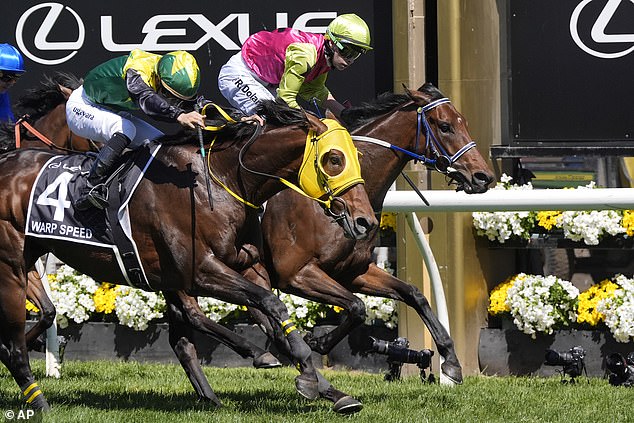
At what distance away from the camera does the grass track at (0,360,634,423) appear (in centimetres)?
599

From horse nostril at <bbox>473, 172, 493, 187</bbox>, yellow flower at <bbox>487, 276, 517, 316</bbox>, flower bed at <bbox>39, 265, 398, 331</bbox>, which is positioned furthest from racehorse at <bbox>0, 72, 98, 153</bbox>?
yellow flower at <bbox>487, 276, 517, 316</bbox>

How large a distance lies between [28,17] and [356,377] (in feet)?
11.5

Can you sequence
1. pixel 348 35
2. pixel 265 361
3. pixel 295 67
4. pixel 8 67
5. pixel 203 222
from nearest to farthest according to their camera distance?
pixel 203 222 → pixel 265 361 → pixel 295 67 → pixel 348 35 → pixel 8 67

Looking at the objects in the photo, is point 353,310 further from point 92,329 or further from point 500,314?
point 92,329

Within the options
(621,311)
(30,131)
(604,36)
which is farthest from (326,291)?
(604,36)

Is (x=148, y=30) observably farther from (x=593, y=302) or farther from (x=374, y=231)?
(x=593, y=302)

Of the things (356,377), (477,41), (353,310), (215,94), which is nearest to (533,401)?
(353,310)

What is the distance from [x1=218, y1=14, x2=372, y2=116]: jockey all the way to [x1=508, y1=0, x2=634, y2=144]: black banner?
4.90 ft

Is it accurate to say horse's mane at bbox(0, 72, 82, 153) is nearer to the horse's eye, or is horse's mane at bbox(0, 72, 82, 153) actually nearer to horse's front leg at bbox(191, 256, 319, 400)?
horse's front leg at bbox(191, 256, 319, 400)

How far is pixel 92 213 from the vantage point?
20.1ft

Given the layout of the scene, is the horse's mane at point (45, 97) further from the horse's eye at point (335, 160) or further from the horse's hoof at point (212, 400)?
the horse's eye at point (335, 160)

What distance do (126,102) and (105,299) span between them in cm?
267

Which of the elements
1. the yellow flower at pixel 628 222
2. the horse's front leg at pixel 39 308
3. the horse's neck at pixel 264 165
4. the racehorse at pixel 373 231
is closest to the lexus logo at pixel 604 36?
the yellow flower at pixel 628 222

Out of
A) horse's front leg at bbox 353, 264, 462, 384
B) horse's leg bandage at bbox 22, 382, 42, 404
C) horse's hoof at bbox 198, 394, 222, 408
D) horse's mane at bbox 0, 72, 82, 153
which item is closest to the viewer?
horse's leg bandage at bbox 22, 382, 42, 404
